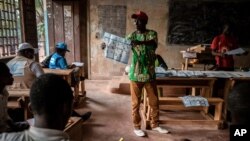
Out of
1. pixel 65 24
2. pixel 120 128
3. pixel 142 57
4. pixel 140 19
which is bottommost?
pixel 120 128

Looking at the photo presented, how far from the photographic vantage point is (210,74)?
141 inches

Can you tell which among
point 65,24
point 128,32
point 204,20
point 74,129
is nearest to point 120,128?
point 74,129

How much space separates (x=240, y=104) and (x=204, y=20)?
225 inches

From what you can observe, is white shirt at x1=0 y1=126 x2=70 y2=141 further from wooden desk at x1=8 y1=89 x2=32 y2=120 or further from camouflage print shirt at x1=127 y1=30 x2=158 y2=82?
camouflage print shirt at x1=127 y1=30 x2=158 y2=82

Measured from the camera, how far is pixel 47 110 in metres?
0.83

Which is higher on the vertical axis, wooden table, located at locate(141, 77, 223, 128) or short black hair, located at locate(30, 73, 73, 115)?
short black hair, located at locate(30, 73, 73, 115)

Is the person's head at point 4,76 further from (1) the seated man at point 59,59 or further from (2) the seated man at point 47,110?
(1) the seated man at point 59,59

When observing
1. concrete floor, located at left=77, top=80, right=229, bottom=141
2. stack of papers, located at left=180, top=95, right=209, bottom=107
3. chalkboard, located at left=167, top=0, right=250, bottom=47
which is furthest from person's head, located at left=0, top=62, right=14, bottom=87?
chalkboard, located at left=167, top=0, right=250, bottom=47

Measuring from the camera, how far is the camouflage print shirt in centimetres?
288

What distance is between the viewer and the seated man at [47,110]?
0.82 m

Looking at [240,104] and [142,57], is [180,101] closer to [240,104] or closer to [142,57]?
[142,57]

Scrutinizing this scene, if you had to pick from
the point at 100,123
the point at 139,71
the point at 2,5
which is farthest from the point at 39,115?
the point at 2,5

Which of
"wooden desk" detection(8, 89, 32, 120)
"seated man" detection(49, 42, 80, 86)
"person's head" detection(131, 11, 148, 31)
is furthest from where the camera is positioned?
"seated man" detection(49, 42, 80, 86)

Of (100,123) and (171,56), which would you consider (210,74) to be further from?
(171,56)
